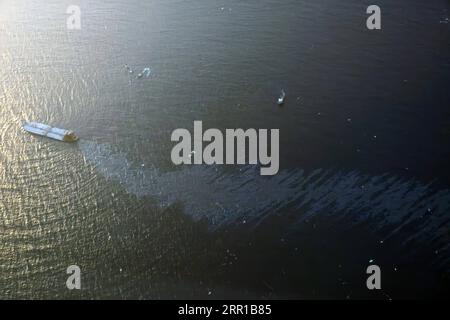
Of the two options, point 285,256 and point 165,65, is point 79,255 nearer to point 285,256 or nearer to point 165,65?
point 285,256

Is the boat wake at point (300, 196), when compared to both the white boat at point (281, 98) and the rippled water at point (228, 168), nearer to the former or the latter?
the rippled water at point (228, 168)

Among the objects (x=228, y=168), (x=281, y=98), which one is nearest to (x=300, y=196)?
(x=228, y=168)

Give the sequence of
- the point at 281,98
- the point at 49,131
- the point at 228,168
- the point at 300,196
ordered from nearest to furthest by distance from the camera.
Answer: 1. the point at 300,196
2. the point at 228,168
3. the point at 49,131
4. the point at 281,98

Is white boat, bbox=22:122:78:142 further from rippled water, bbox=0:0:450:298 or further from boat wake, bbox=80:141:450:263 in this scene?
boat wake, bbox=80:141:450:263

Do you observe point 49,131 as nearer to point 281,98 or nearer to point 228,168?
point 228,168

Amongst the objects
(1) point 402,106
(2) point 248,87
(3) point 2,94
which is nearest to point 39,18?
(3) point 2,94

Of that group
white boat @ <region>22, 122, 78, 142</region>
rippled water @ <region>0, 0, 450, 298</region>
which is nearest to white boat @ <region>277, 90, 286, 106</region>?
rippled water @ <region>0, 0, 450, 298</region>
